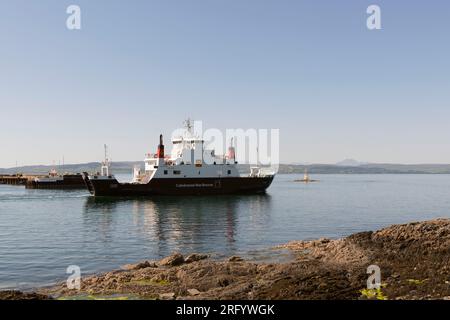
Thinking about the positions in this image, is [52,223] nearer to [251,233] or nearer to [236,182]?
[251,233]

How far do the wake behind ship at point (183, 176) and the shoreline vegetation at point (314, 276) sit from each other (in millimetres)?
40168

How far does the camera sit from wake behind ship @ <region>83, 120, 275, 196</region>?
2329 inches

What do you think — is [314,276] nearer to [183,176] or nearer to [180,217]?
[180,217]

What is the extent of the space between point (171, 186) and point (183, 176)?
2.42 metres

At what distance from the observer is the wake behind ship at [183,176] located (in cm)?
5916

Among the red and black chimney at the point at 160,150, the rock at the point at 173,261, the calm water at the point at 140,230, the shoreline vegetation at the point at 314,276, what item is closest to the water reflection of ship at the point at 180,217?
the calm water at the point at 140,230

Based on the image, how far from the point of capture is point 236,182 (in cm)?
6297

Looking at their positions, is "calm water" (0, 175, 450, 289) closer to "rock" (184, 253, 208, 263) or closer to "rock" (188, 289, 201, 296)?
"rock" (184, 253, 208, 263)

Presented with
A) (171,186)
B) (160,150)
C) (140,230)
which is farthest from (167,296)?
(171,186)


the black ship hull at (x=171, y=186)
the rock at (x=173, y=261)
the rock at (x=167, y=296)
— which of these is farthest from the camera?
the black ship hull at (x=171, y=186)

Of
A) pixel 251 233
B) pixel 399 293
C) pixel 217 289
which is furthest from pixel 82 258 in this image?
pixel 399 293

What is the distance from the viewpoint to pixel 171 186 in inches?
2361

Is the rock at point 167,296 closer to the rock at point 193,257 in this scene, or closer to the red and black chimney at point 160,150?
the rock at point 193,257

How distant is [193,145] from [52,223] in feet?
93.5
